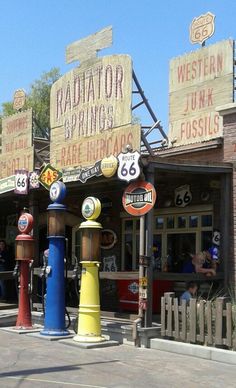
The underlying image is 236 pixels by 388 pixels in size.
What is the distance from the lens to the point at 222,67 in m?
12.3

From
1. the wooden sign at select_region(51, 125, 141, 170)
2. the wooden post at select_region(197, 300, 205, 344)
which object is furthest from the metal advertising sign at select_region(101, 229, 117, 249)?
the wooden post at select_region(197, 300, 205, 344)

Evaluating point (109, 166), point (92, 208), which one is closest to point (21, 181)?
point (92, 208)

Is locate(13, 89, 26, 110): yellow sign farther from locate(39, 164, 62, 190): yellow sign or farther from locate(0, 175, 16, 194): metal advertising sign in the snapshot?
locate(39, 164, 62, 190): yellow sign

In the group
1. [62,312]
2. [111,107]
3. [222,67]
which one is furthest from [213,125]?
[62,312]

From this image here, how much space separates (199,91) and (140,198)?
402 centimetres

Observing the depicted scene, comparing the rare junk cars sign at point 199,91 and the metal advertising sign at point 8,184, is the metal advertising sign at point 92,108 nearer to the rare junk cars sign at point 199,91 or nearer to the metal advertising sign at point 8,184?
the metal advertising sign at point 8,184

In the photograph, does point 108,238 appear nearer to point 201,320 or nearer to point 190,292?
point 190,292

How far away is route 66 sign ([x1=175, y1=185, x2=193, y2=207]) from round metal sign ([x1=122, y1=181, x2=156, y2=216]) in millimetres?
3305

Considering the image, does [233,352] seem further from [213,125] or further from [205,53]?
[205,53]

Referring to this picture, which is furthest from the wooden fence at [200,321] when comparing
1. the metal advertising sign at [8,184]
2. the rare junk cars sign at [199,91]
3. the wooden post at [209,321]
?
the metal advertising sign at [8,184]

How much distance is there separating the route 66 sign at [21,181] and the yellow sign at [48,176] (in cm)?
106

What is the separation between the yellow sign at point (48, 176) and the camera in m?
11.7

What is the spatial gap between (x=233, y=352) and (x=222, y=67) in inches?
249

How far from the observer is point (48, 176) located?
464 inches
